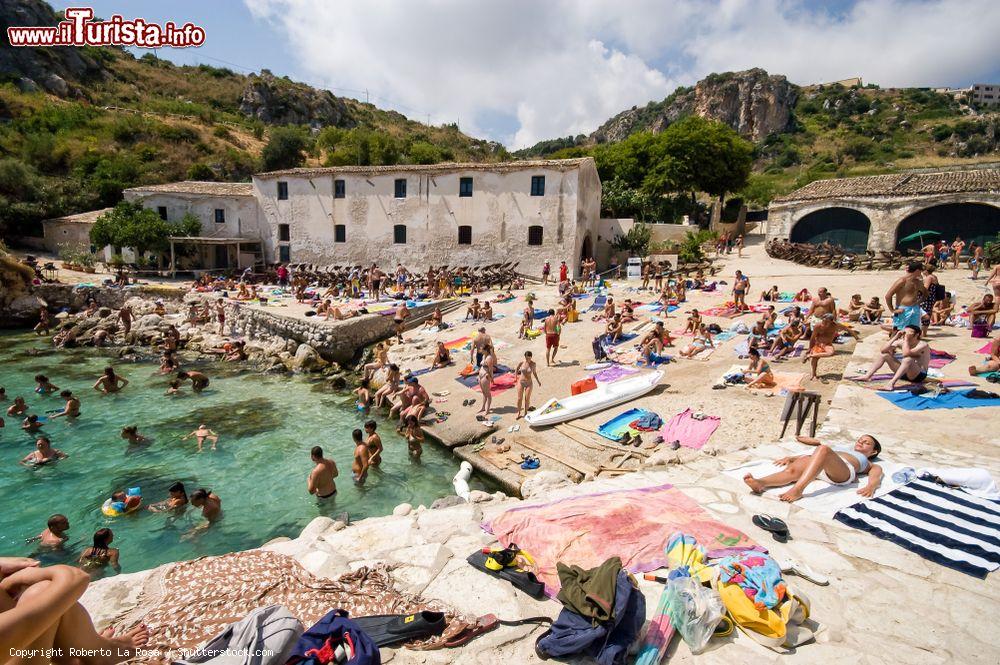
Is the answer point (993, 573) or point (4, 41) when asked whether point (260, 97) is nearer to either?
point (4, 41)

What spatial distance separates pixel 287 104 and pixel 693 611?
232 ft

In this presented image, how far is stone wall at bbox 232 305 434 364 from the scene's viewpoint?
694 inches

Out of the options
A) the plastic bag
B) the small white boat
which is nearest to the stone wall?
the small white boat

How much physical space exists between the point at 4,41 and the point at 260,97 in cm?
2204

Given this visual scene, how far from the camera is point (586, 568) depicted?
15.0 ft

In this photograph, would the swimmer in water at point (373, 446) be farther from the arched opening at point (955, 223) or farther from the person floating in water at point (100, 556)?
the arched opening at point (955, 223)

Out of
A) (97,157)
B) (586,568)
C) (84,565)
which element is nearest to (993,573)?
(586,568)

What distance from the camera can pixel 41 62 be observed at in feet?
155

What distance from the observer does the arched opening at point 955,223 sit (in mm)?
23094

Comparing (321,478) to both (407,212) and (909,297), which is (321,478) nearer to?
(909,297)

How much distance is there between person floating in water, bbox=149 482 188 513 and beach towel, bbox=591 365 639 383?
8.68m

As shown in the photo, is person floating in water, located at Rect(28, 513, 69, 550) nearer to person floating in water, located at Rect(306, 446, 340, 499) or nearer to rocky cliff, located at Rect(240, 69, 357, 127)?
person floating in water, located at Rect(306, 446, 340, 499)

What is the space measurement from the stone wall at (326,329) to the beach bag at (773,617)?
15.8 meters

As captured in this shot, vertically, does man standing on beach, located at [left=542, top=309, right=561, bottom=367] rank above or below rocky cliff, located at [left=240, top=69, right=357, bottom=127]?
below
